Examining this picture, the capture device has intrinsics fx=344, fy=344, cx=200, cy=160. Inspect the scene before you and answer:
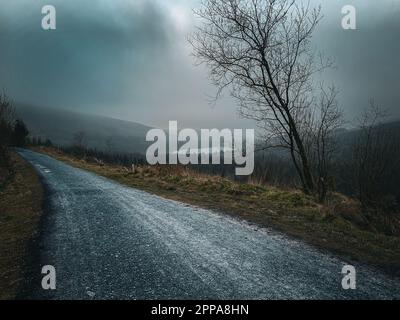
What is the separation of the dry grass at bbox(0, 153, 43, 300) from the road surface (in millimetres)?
254

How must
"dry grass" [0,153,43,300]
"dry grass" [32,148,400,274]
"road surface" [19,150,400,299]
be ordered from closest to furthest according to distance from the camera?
1. "road surface" [19,150,400,299]
2. "dry grass" [0,153,43,300]
3. "dry grass" [32,148,400,274]

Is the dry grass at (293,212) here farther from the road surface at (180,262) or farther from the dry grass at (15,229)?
the dry grass at (15,229)

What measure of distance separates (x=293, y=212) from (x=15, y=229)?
6.73 m

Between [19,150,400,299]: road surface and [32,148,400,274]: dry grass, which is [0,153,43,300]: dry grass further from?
[32,148,400,274]: dry grass

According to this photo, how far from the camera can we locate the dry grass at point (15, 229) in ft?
15.6

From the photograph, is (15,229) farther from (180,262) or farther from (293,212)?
(293,212)

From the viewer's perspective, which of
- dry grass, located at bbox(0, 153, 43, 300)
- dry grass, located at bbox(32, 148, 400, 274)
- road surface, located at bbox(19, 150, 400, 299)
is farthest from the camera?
dry grass, located at bbox(32, 148, 400, 274)

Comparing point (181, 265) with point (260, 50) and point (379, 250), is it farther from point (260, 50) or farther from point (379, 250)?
point (260, 50)

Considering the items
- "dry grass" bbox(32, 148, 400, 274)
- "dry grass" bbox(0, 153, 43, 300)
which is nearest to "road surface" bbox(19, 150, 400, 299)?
"dry grass" bbox(0, 153, 43, 300)

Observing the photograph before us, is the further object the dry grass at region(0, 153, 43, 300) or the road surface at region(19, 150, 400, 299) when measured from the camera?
the dry grass at region(0, 153, 43, 300)

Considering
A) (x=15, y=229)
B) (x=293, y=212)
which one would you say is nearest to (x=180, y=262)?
(x=15, y=229)

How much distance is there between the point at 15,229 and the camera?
296 inches

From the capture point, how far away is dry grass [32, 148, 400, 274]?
6036 mm

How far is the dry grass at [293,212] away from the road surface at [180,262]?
61 cm
